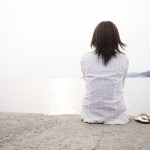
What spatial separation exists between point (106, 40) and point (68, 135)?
4.97 ft

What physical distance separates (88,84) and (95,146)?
1315 mm

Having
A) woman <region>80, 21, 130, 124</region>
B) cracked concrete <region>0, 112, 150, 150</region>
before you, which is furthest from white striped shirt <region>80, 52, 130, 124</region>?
cracked concrete <region>0, 112, 150, 150</region>

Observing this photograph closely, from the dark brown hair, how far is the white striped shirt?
0.31ft

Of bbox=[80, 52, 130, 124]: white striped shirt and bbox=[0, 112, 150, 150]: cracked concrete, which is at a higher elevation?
bbox=[80, 52, 130, 124]: white striped shirt

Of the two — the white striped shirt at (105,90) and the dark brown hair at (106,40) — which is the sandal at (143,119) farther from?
the dark brown hair at (106,40)

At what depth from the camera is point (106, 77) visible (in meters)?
3.96

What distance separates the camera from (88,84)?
161 inches

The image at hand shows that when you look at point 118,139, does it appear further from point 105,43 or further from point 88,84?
point 105,43

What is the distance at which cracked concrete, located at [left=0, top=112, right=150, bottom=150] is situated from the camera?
297cm

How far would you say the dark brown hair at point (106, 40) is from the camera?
3.90 metres

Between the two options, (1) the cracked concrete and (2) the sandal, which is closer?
(1) the cracked concrete

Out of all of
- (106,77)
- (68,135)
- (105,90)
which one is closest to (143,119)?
(105,90)

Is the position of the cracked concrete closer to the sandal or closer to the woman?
the sandal

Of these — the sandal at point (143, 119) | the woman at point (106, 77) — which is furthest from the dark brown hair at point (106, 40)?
the sandal at point (143, 119)
